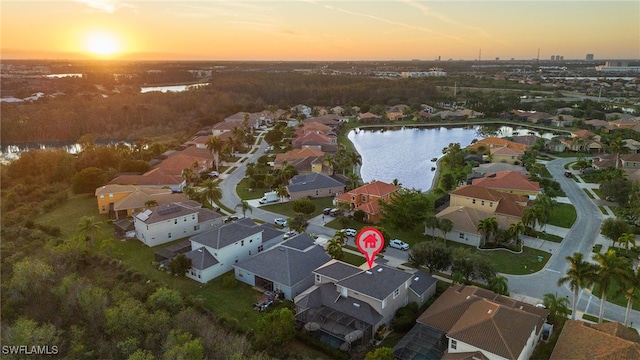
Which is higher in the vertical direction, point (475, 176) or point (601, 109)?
point (601, 109)

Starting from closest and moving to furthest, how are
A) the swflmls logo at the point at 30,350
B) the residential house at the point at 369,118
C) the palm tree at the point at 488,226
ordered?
the swflmls logo at the point at 30,350 → the palm tree at the point at 488,226 → the residential house at the point at 369,118

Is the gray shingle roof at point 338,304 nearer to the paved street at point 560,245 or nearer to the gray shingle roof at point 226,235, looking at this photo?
the paved street at point 560,245

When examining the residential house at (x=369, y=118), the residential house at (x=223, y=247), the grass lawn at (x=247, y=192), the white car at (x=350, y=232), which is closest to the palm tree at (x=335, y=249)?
the residential house at (x=223, y=247)

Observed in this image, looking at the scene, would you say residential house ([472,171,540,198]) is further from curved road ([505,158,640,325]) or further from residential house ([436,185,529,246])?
curved road ([505,158,640,325])

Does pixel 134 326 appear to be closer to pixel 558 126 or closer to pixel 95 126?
pixel 95 126

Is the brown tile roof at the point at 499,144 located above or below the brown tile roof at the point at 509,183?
above

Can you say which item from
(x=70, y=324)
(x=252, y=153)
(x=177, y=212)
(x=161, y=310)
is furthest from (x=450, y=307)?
(x=252, y=153)
